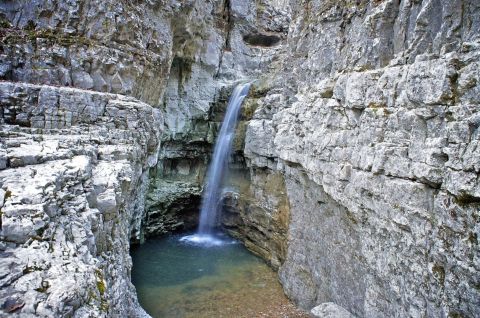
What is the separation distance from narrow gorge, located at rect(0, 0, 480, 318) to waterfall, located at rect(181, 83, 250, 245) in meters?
0.67

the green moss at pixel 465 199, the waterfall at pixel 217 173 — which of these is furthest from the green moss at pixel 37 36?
the green moss at pixel 465 199

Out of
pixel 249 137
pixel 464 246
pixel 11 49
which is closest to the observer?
pixel 464 246

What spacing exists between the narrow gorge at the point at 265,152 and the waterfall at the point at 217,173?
0.67 metres

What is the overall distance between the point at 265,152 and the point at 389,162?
11711 mm

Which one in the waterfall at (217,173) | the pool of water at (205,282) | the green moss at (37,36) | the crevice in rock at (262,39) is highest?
the crevice in rock at (262,39)

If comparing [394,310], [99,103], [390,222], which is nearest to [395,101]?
[390,222]

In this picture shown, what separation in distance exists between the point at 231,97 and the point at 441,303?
2177 cm

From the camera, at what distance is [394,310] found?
8750 millimetres

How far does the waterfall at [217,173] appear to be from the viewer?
81.3 feet

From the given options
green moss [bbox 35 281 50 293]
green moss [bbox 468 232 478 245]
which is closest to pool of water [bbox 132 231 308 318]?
green moss [bbox 468 232 478 245]

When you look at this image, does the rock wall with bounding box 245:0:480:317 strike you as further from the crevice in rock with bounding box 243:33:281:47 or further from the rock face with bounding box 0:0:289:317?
the crevice in rock with bounding box 243:33:281:47

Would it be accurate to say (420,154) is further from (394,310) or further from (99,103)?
(99,103)

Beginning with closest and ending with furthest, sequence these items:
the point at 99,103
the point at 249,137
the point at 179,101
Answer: the point at 99,103 < the point at 249,137 < the point at 179,101

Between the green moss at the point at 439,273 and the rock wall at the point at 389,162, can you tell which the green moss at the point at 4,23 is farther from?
the green moss at the point at 439,273
